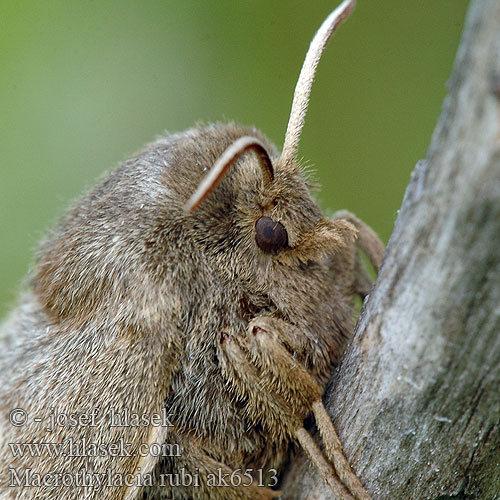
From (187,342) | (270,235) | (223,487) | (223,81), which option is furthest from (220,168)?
(223,81)

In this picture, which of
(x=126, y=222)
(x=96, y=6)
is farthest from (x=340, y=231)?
(x=96, y=6)

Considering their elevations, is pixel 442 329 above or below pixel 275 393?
above

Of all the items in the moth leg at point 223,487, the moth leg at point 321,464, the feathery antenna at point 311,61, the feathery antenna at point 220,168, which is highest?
the feathery antenna at point 311,61

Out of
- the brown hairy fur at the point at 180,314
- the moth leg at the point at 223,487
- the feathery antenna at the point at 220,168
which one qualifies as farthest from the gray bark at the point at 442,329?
the feathery antenna at the point at 220,168

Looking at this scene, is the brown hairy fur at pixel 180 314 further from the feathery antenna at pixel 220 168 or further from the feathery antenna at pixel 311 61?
the feathery antenna at pixel 220 168

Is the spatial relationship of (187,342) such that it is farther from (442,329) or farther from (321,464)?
(442,329)

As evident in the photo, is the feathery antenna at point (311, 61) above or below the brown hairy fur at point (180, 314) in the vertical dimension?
above
